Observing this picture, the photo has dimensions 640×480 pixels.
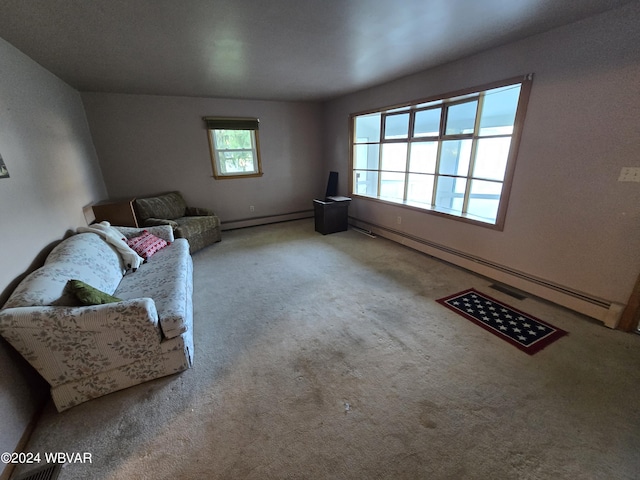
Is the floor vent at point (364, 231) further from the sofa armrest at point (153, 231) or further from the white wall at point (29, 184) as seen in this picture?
the white wall at point (29, 184)

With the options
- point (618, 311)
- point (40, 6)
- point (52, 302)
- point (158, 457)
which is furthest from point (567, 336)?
point (40, 6)

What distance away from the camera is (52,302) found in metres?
1.55

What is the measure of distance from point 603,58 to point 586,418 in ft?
8.33

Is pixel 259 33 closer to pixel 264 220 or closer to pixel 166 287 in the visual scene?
pixel 166 287

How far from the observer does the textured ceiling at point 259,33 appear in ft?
5.75

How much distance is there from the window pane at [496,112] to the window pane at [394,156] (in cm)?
125

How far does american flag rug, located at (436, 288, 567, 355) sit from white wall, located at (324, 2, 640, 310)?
55 cm

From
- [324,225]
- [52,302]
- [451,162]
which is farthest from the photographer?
[324,225]

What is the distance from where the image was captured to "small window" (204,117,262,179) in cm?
473

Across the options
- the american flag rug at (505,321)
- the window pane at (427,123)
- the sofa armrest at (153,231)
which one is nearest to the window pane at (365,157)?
the window pane at (427,123)

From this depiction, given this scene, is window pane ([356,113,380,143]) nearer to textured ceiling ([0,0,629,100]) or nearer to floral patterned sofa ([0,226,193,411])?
textured ceiling ([0,0,629,100])

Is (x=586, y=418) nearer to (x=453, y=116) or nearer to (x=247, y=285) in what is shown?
(x=247, y=285)

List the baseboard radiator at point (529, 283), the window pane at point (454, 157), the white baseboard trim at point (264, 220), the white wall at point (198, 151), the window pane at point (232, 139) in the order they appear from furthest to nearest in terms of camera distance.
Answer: the white baseboard trim at point (264, 220)
the window pane at point (232, 139)
the white wall at point (198, 151)
the window pane at point (454, 157)
the baseboard radiator at point (529, 283)

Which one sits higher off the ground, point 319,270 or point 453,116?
point 453,116
